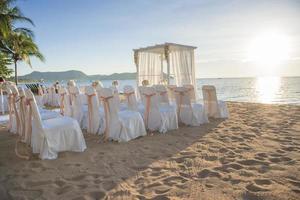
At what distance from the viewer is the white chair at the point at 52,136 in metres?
3.46

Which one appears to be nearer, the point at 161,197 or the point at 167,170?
the point at 161,197

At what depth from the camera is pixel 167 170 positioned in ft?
9.55

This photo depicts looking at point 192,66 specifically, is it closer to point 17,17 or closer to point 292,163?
point 292,163

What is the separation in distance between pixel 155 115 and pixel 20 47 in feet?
49.5

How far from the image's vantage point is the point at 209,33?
8844 millimetres

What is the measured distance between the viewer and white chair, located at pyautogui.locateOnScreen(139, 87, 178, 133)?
4956 millimetres

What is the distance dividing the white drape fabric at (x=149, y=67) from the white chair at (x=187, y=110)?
5.26 m

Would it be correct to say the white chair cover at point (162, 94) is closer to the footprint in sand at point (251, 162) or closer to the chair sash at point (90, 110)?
the chair sash at point (90, 110)

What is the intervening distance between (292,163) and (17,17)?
46.6ft

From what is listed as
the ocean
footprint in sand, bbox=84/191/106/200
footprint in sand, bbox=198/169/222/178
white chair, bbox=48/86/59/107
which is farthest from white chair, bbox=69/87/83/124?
the ocean

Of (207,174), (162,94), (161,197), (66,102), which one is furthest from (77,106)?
(161,197)

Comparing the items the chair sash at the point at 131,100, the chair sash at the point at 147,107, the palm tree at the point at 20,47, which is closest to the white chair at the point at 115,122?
the chair sash at the point at 147,107

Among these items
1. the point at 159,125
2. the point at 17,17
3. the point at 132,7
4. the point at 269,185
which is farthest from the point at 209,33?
the point at 17,17

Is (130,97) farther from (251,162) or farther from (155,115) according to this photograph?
(251,162)
